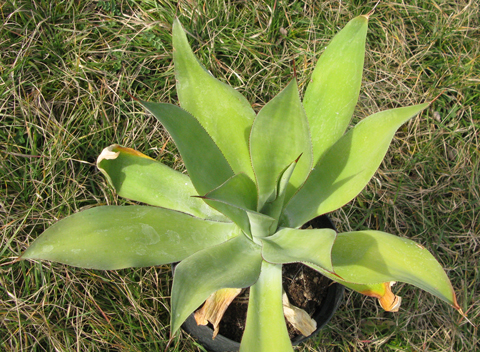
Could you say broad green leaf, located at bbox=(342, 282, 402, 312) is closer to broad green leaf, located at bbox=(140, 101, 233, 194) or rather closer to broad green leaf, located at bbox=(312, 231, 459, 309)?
broad green leaf, located at bbox=(312, 231, 459, 309)

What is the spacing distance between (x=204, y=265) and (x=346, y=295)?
2.96ft

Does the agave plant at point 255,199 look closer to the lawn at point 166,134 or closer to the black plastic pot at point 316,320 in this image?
the black plastic pot at point 316,320

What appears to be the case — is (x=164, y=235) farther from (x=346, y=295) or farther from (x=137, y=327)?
(x=346, y=295)

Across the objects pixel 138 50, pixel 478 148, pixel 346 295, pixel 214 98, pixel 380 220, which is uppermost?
pixel 214 98

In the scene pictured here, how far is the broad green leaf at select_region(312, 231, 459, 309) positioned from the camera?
75 centimetres

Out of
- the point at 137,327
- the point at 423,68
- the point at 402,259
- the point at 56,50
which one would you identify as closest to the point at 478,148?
the point at 423,68

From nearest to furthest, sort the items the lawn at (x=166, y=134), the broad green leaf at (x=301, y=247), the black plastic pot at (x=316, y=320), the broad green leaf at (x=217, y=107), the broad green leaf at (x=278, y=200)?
1. the broad green leaf at (x=301, y=247)
2. the broad green leaf at (x=278, y=200)
3. the broad green leaf at (x=217, y=107)
4. the black plastic pot at (x=316, y=320)
5. the lawn at (x=166, y=134)

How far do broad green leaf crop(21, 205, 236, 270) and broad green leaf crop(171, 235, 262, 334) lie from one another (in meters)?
0.09

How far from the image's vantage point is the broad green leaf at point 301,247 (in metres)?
0.66

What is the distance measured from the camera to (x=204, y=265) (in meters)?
0.77

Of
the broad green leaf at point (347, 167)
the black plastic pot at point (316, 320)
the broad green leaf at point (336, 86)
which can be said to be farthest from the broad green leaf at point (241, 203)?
the black plastic pot at point (316, 320)

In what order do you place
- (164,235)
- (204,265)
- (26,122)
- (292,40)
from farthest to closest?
(292,40) < (26,122) < (164,235) < (204,265)

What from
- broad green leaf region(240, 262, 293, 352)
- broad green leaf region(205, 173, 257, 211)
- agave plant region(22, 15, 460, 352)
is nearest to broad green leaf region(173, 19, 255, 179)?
agave plant region(22, 15, 460, 352)

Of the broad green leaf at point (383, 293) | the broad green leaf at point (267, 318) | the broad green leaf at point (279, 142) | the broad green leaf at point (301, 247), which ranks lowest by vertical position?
the broad green leaf at point (267, 318)
